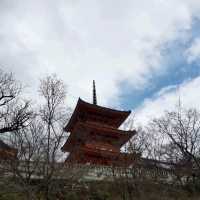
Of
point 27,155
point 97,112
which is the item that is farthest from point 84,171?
point 97,112

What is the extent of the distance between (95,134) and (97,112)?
86.2 inches

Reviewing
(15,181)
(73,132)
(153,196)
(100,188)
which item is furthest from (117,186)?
(73,132)

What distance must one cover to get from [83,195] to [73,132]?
11.0 metres

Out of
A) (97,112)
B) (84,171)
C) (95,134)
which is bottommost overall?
(84,171)

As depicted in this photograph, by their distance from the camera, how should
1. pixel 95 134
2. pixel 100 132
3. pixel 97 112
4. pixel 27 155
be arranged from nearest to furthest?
1. pixel 27 155
2. pixel 95 134
3. pixel 100 132
4. pixel 97 112

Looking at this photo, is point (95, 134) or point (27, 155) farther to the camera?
point (95, 134)

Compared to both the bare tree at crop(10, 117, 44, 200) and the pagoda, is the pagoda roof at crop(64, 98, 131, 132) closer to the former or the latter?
the pagoda

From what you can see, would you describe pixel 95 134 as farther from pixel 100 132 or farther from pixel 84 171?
pixel 84 171

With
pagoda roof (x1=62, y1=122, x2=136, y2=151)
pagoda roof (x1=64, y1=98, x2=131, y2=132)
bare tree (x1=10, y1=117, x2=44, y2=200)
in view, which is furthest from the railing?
pagoda roof (x1=64, y1=98, x2=131, y2=132)

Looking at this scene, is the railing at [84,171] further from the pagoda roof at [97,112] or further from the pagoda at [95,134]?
the pagoda roof at [97,112]

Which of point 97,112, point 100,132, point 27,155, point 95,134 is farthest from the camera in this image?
point 97,112

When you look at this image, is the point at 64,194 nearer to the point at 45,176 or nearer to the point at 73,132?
the point at 45,176

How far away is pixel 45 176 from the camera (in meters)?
13.7

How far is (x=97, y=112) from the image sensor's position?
2777 cm
